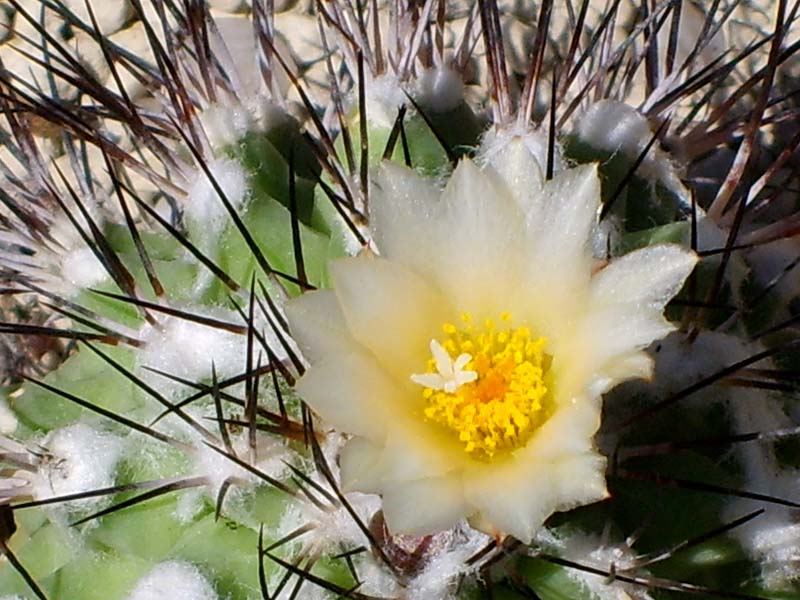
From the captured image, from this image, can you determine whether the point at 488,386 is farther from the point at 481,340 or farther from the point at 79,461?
the point at 79,461

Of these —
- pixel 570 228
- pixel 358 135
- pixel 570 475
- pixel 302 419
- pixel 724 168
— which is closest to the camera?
pixel 570 475

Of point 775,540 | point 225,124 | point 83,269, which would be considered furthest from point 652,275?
point 83,269

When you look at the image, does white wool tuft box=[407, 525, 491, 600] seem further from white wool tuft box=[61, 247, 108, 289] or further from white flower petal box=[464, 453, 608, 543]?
white wool tuft box=[61, 247, 108, 289]

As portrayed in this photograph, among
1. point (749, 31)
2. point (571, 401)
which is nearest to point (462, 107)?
point (571, 401)

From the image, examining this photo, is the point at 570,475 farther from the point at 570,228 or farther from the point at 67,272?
the point at 67,272

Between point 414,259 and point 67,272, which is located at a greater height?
point 414,259

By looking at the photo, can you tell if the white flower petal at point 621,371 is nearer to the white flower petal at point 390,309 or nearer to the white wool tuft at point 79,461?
the white flower petal at point 390,309

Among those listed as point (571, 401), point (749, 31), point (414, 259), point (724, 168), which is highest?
point (414, 259)

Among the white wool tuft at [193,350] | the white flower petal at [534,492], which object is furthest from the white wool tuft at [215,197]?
the white flower petal at [534,492]
